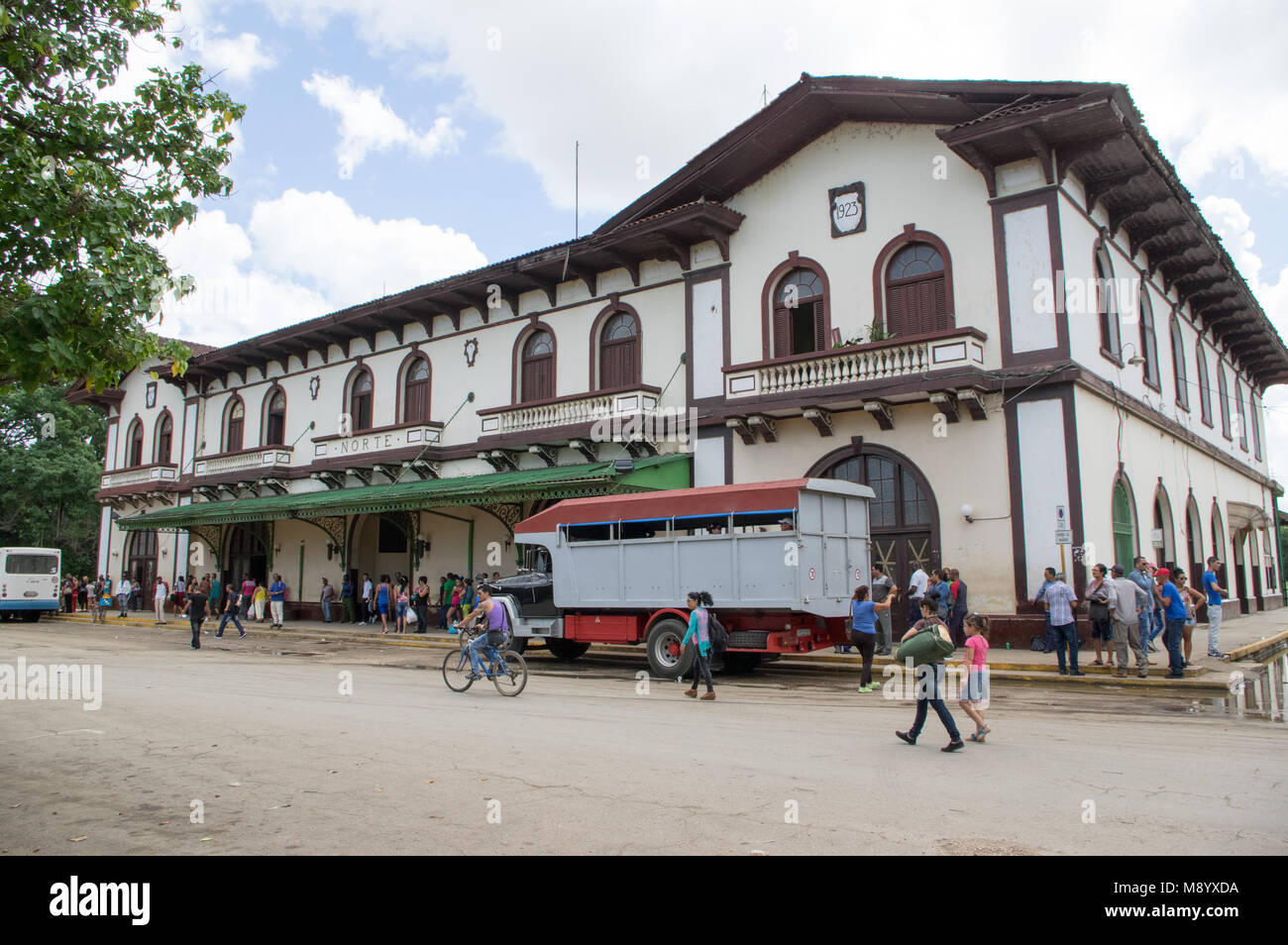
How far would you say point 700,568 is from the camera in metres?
15.3

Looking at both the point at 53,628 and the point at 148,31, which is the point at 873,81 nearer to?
the point at 148,31

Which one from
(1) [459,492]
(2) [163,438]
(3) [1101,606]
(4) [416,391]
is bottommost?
(3) [1101,606]

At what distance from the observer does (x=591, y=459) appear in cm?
2391

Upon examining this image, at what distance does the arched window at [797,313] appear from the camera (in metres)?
20.9

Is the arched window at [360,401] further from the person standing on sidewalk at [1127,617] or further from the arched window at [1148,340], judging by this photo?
the person standing on sidewalk at [1127,617]

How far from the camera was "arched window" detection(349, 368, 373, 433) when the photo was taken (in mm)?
31172

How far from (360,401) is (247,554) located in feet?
29.9

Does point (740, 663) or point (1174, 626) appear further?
point (740, 663)

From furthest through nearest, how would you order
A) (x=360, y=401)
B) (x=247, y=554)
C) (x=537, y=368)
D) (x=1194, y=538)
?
(x=247, y=554)
(x=360, y=401)
(x=537, y=368)
(x=1194, y=538)

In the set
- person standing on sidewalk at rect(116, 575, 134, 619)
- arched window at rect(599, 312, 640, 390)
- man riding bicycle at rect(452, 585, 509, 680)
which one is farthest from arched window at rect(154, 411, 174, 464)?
man riding bicycle at rect(452, 585, 509, 680)

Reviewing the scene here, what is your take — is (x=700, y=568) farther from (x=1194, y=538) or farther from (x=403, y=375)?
(x=403, y=375)

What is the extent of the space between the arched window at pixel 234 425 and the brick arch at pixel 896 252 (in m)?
26.3

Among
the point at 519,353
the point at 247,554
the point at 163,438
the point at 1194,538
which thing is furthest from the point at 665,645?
the point at 163,438
